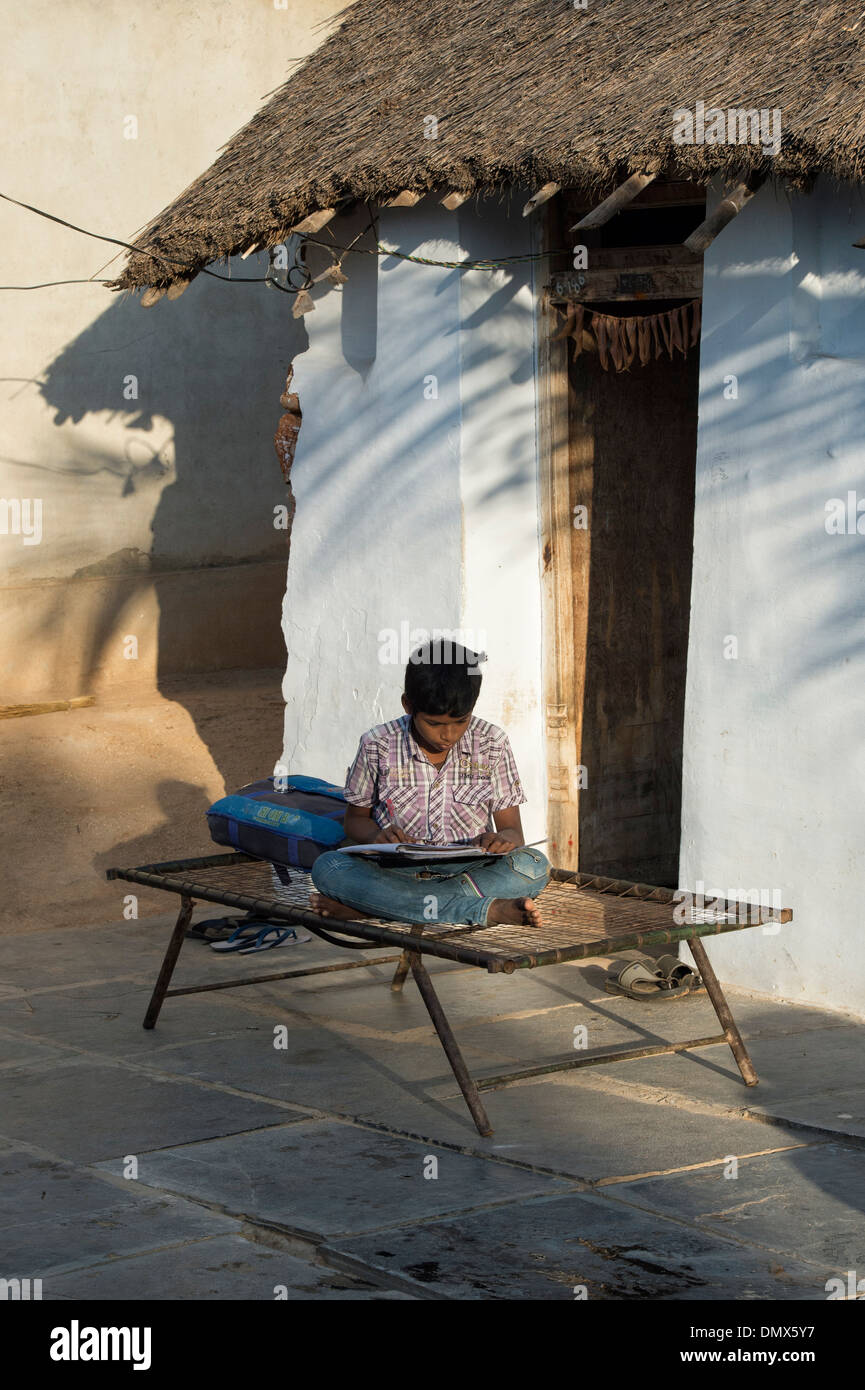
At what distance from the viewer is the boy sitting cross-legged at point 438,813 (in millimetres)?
5363

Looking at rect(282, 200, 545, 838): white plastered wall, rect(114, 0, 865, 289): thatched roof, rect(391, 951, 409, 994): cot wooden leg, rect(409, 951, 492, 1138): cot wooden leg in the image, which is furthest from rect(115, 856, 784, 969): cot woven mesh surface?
rect(114, 0, 865, 289): thatched roof

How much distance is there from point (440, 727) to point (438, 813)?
343 mm

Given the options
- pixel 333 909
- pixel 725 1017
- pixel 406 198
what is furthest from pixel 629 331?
pixel 725 1017

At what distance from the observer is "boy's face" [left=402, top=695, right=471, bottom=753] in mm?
5562

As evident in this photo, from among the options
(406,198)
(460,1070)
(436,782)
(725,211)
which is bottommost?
(460,1070)

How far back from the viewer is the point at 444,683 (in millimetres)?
5492

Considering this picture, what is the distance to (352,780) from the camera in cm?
580

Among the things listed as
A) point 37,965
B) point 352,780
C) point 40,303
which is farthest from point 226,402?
point 352,780

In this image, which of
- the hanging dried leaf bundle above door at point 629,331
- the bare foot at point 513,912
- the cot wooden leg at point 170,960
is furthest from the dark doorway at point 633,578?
the bare foot at point 513,912

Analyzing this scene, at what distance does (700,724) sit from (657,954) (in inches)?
38.9

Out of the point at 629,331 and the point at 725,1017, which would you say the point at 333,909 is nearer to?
the point at 725,1017

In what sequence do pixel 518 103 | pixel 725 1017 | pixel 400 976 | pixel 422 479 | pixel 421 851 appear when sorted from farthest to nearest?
pixel 422 479 < pixel 518 103 < pixel 400 976 < pixel 725 1017 < pixel 421 851

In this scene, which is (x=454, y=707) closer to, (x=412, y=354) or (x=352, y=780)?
(x=352, y=780)

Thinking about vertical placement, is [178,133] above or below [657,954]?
above
